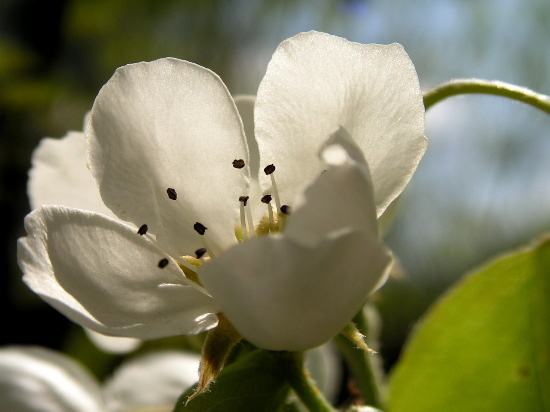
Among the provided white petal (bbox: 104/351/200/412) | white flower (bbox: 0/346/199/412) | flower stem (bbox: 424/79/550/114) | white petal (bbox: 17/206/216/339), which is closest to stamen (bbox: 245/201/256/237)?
white petal (bbox: 17/206/216/339)

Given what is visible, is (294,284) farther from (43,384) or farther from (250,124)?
(43,384)

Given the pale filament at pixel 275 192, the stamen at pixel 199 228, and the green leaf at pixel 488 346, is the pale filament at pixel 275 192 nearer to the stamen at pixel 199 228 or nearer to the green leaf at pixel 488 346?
the stamen at pixel 199 228

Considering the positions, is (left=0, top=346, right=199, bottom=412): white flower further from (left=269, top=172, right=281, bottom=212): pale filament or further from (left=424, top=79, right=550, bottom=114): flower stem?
(left=424, top=79, right=550, bottom=114): flower stem

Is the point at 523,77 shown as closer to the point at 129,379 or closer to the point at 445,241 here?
the point at 445,241

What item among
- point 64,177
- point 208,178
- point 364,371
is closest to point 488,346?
point 364,371

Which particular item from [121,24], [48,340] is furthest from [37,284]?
[121,24]

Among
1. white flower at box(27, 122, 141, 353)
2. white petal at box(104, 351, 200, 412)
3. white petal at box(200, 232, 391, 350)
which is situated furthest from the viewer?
white petal at box(104, 351, 200, 412)

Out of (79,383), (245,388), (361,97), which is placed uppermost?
(361,97)
